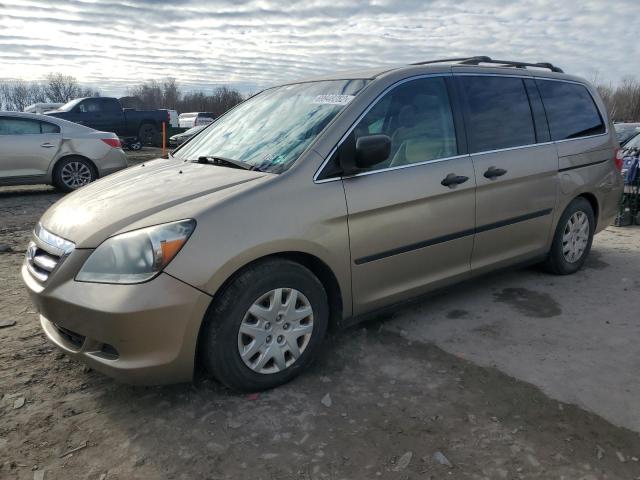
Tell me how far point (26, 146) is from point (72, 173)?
834 millimetres

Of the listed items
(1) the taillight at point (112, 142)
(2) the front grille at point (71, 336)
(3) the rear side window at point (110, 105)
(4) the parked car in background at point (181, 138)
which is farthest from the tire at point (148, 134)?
(2) the front grille at point (71, 336)

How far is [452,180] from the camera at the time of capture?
359cm

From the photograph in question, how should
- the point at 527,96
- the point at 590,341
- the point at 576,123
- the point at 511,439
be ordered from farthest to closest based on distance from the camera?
the point at 576,123, the point at 527,96, the point at 590,341, the point at 511,439

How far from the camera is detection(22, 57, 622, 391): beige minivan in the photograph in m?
2.59

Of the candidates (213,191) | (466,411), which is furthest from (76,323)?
(466,411)

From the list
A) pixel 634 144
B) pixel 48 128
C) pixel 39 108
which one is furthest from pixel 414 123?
pixel 39 108

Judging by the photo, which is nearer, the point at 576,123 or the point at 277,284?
the point at 277,284

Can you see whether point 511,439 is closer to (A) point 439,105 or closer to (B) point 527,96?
(A) point 439,105

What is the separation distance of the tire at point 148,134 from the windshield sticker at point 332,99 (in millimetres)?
19222

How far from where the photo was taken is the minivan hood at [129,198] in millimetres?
2729

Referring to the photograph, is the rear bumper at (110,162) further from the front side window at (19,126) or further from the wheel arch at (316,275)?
the wheel arch at (316,275)

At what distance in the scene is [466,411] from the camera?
9.04 ft

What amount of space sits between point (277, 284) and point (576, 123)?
344cm

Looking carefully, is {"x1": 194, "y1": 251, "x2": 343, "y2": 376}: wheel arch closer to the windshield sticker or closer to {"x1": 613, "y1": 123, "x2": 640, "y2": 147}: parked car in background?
the windshield sticker
